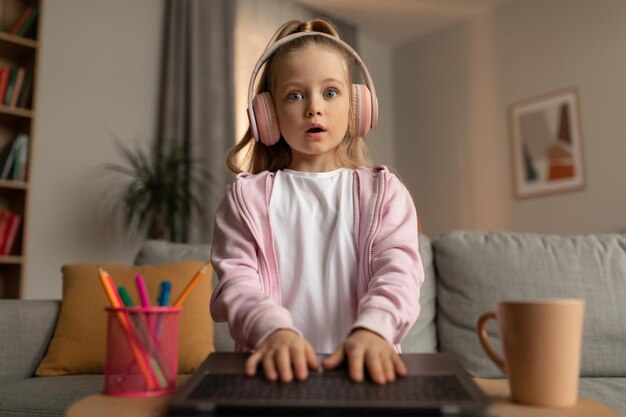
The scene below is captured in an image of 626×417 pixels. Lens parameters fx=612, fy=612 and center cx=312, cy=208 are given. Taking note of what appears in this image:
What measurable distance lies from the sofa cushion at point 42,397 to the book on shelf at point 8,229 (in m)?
1.57

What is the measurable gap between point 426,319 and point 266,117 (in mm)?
1057

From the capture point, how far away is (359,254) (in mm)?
974

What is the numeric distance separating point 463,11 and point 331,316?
4131 mm

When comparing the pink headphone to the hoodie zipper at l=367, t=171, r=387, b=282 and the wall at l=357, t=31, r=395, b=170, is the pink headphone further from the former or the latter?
the wall at l=357, t=31, r=395, b=170

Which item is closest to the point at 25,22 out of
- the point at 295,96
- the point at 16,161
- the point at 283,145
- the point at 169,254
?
the point at 16,161

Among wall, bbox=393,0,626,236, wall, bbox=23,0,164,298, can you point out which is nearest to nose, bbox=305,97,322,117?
wall, bbox=23,0,164,298

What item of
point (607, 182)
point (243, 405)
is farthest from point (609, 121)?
point (243, 405)

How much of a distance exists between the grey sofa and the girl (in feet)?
2.75

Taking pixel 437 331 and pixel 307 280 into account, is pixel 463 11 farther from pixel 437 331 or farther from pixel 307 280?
pixel 307 280

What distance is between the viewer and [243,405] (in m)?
0.48

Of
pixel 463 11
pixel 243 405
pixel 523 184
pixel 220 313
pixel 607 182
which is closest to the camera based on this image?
pixel 243 405

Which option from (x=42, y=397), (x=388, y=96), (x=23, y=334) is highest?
(x=388, y=96)

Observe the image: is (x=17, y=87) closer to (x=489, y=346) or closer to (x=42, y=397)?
(x=42, y=397)

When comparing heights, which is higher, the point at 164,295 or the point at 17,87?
the point at 17,87
